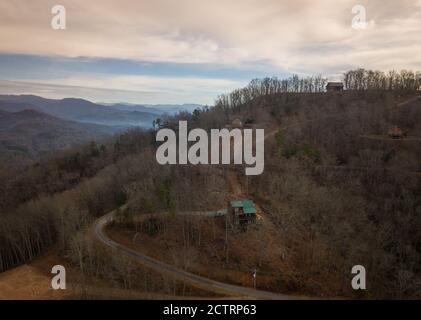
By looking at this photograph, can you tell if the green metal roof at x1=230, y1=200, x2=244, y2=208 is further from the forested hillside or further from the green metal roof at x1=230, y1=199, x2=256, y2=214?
the forested hillside

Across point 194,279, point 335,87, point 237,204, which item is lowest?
point 194,279

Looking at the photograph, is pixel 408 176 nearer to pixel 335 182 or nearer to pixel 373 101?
pixel 335 182

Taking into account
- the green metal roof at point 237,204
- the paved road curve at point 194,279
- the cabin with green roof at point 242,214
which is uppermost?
the green metal roof at point 237,204

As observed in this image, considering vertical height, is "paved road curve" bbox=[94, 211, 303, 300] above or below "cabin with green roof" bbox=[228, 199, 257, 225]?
below

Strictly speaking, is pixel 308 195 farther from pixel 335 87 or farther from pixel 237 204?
pixel 335 87

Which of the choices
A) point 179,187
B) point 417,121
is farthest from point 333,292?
point 417,121

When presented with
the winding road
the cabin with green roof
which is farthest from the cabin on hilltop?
the winding road

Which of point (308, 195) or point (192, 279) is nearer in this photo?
point (192, 279)

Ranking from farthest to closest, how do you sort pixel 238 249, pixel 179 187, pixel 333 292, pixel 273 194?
pixel 273 194 → pixel 179 187 → pixel 238 249 → pixel 333 292

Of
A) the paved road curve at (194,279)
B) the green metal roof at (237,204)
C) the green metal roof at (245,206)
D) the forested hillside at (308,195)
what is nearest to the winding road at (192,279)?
the paved road curve at (194,279)

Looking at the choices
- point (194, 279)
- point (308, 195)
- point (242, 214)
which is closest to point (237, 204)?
point (242, 214)

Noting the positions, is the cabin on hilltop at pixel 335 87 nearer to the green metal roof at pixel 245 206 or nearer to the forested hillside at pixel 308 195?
the forested hillside at pixel 308 195
